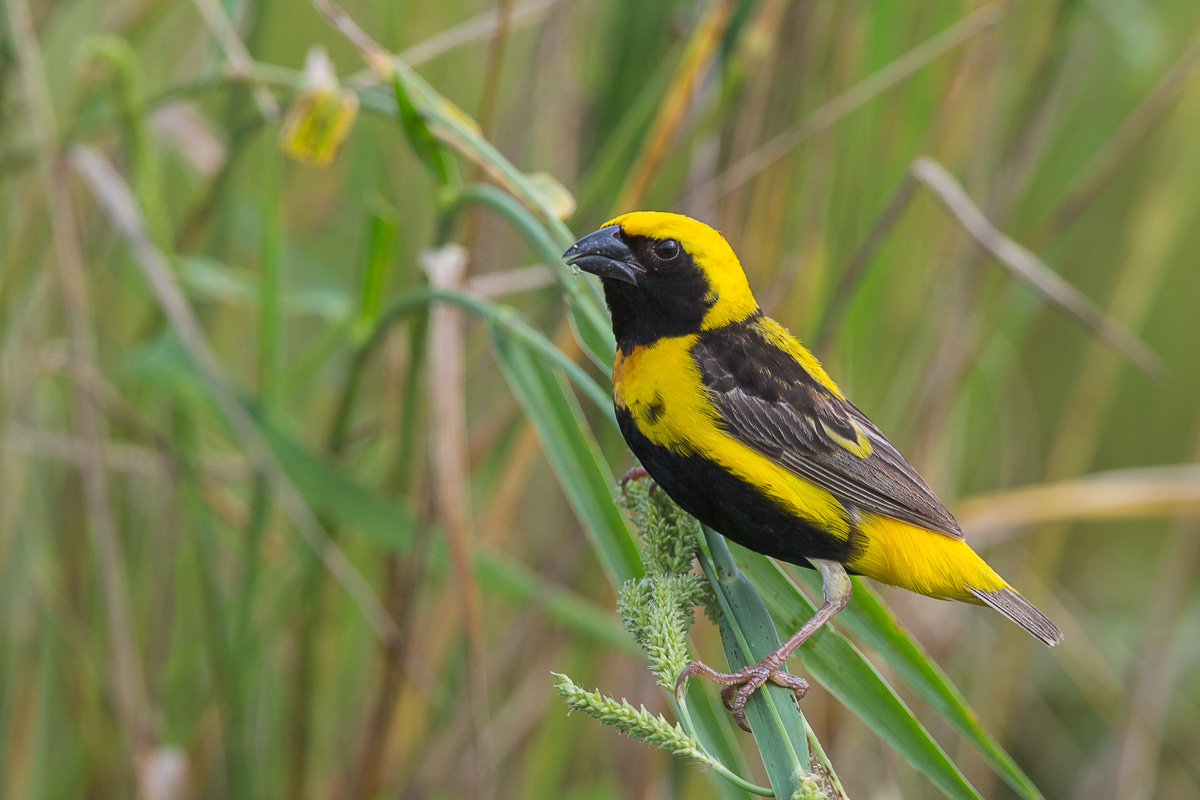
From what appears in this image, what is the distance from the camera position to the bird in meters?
1.80

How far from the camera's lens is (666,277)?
1.94 meters

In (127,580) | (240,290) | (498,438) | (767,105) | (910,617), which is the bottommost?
(910,617)

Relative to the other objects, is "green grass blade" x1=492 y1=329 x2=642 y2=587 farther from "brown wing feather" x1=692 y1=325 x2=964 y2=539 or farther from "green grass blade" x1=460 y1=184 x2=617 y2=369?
"brown wing feather" x1=692 y1=325 x2=964 y2=539

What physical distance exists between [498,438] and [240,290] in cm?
76

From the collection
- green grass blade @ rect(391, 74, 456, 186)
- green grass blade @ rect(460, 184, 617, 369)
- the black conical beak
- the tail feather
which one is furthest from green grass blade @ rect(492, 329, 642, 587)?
the tail feather

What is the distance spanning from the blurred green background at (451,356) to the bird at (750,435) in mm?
226

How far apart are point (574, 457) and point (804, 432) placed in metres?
0.45

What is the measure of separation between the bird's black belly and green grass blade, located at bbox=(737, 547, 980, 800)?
0.06 meters

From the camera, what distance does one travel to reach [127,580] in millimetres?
2906

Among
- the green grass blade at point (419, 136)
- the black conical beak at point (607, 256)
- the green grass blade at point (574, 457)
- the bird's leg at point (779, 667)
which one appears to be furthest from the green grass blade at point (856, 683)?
the green grass blade at point (419, 136)

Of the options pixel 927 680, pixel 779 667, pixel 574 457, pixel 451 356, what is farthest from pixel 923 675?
pixel 451 356

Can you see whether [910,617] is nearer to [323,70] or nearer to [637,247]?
[637,247]

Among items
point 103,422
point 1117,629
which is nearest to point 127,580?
point 103,422

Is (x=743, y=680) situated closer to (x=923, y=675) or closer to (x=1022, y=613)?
(x=923, y=675)
